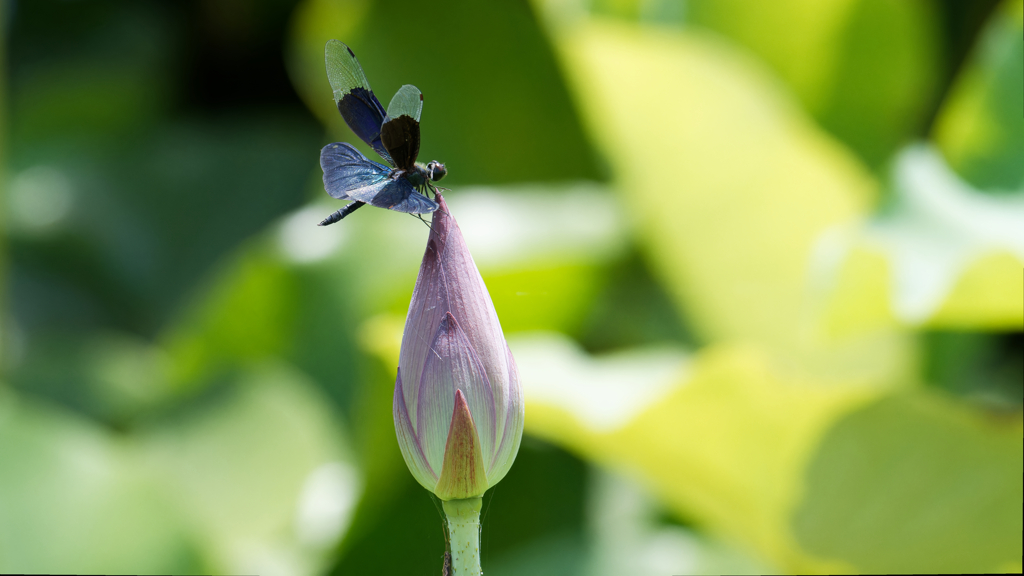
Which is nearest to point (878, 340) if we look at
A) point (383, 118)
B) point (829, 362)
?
point (829, 362)

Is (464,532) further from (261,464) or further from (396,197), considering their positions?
(261,464)

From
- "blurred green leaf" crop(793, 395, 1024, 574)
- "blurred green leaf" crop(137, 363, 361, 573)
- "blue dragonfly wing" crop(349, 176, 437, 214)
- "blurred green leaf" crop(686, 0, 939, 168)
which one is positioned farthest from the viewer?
"blurred green leaf" crop(686, 0, 939, 168)

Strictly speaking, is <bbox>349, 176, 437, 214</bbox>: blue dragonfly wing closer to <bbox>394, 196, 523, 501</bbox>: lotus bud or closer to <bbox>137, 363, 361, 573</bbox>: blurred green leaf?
<bbox>394, 196, 523, 501</bbox>: lotus bud

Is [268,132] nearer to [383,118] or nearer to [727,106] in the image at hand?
[727,106]

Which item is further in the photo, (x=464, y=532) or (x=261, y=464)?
(x=261, y=464)

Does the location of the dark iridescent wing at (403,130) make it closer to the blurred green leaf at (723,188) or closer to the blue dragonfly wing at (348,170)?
the blue dragonfly wing at (348,170)

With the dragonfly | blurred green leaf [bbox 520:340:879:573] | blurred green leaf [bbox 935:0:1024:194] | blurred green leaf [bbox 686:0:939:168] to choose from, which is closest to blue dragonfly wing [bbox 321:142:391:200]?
the dragonfly

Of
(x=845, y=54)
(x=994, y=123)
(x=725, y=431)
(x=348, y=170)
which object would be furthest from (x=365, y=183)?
(x=845, y=54)

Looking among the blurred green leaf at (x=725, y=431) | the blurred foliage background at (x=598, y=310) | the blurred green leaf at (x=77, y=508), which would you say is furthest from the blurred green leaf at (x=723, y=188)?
the blurred green leaf at (x=77, y=508)
